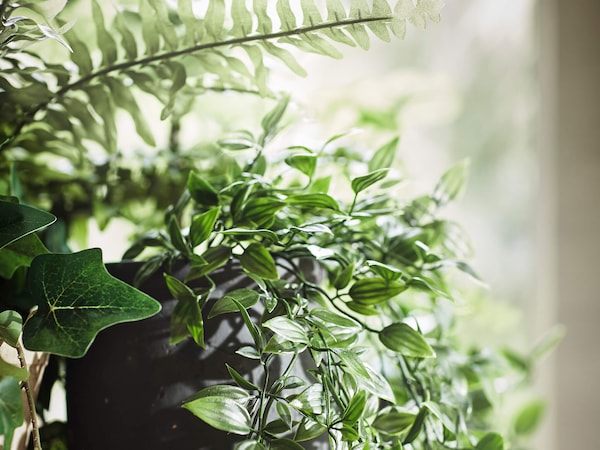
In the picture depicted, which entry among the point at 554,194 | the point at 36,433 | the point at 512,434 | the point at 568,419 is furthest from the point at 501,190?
the point at 36,433

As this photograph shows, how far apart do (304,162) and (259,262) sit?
78 millimetres

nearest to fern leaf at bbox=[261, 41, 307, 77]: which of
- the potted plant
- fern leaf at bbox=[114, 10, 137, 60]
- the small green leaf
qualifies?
the potted plant

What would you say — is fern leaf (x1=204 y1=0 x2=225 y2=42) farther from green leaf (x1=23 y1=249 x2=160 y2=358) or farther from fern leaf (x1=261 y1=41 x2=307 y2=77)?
green leaf (x1=23 y1=249 x2=160 y2=358)

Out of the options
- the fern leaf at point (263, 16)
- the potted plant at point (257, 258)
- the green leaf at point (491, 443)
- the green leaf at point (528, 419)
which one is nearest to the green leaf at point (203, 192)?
the potted plant at point (257, 258)

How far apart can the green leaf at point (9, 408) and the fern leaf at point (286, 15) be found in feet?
0.82

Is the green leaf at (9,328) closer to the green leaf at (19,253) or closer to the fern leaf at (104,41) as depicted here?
the green leaf at (19,253)

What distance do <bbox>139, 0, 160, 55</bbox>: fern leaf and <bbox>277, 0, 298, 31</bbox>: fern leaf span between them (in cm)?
10

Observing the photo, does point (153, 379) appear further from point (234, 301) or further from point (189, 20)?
point (189, 20)

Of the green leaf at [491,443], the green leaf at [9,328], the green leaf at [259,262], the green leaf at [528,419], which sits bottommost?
the green leaf at [528,419]

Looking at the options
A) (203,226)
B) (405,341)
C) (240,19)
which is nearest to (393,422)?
(405,341)

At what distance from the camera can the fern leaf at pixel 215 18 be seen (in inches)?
15.2

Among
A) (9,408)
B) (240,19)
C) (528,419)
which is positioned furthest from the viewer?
(528,419)

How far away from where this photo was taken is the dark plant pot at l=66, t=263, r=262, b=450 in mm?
337

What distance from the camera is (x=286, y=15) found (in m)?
0.36
